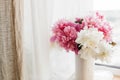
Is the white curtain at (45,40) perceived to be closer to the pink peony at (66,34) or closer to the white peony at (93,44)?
the pink peony at (66,34)

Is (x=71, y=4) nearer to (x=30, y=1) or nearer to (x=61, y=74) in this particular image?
(x=30, y=1)

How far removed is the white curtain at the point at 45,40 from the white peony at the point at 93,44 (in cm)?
27

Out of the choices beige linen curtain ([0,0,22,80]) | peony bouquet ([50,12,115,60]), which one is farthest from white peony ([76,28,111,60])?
beige linen curtain ([0,0,22,80])

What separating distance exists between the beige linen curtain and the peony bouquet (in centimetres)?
→ 29

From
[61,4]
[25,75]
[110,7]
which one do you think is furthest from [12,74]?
[110,7]

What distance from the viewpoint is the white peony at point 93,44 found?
932 mm

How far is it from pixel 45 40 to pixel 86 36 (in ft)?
1.22

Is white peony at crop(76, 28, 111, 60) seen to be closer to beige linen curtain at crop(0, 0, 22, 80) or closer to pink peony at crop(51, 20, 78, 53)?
pink peony at crop(51, 20, 78, 53)

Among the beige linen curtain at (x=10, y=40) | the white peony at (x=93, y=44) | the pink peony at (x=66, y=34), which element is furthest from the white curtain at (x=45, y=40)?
the white peony at (x=93, y=44)

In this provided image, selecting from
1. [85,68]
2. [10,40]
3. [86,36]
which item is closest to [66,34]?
[86,36]

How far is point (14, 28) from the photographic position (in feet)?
4.12

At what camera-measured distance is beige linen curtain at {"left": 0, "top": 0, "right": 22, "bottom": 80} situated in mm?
1231

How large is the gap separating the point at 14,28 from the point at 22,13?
0.12 meters

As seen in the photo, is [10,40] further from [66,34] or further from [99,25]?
[99,25]
